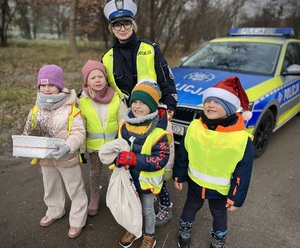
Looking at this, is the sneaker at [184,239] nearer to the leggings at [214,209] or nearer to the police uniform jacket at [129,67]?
the leggings at [214,209]

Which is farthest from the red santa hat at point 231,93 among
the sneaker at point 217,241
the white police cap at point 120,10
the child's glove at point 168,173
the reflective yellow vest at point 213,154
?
the sneaker at point 217,241

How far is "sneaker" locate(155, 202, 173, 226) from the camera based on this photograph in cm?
260

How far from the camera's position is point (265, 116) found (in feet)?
12.4

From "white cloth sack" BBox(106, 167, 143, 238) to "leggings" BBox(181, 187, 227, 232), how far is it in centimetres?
45

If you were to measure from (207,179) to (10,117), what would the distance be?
4.24 meters

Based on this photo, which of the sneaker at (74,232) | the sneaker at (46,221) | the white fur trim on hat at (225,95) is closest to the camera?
the white fur trim on hat at (225,95)

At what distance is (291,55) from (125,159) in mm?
4059

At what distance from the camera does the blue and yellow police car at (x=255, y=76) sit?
Result: 346 centimetres

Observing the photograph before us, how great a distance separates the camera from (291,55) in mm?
4605

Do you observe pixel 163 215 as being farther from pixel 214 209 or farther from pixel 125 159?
pixel 125 159

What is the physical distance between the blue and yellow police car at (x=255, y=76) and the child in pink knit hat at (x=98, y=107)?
1.31 meters

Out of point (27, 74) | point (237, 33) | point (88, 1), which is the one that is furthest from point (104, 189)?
point (88, 1)

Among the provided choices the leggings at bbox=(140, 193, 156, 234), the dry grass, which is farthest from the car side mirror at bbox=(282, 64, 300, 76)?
the dry grass

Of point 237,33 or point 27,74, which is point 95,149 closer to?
point 237,33
